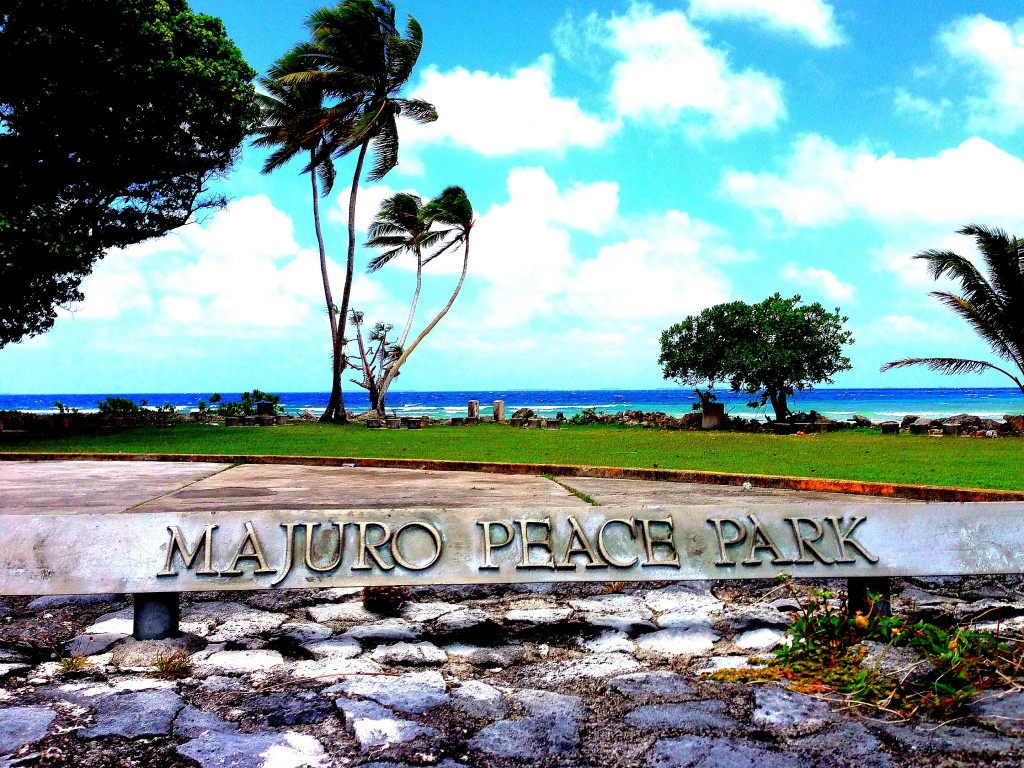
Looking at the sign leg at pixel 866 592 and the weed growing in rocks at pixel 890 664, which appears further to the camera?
the sign leg at pixel 866 592

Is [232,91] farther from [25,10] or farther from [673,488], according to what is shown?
[673,488]

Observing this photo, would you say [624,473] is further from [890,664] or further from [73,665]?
[73,665]

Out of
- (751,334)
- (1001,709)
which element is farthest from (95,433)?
(1001,709)

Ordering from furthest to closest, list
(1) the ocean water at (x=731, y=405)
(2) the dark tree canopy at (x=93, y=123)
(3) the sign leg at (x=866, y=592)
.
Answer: (1) the ocean water at (x=731, y=405) < (2) the dark tree canopy at (x=93, y=123) < (3) the sign leg at (x=866, y=592)

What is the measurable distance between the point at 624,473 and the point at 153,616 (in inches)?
231

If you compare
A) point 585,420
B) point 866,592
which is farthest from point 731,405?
point 866,592

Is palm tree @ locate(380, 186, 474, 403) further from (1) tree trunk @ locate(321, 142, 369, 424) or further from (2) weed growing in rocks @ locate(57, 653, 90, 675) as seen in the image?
(2) weed growing in rocks @ locate(57, 653, 90, 675)

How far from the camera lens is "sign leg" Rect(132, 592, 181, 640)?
11.6 feet

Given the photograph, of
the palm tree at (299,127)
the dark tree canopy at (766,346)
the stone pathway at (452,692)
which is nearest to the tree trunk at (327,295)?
the palm tree at (299,127)

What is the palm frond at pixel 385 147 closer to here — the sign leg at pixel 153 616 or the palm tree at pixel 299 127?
the palm tree at pixel 299 127

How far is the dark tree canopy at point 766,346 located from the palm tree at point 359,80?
32.0 feet

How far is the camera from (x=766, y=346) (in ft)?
72.8

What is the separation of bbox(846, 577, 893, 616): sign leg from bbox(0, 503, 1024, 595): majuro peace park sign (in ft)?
0.36

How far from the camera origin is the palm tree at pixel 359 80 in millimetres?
22703
